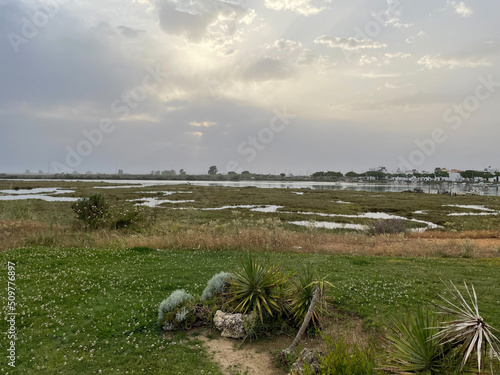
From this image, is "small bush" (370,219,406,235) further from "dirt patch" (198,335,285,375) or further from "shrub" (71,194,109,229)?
"dirt patch" (198,335,285,375)

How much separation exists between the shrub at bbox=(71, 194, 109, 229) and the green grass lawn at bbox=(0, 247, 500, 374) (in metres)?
7.71

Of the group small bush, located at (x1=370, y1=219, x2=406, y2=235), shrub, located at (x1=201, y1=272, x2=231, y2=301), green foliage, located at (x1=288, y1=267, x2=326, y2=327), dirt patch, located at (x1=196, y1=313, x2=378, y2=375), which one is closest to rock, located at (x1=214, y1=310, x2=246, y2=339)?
dirt patch, located at (x1=196, y1=313, x2=378, y2=375)

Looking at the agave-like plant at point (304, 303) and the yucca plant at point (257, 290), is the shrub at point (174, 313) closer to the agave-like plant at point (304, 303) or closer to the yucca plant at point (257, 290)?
the yucca plant at point (257, 290)

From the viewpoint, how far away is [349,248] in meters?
18.2

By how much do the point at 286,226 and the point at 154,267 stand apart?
21747 mm

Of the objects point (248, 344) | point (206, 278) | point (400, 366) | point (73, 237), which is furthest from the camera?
point (73, 237)

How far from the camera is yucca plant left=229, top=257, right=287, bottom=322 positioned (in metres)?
7.30

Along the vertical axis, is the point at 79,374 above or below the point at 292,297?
below

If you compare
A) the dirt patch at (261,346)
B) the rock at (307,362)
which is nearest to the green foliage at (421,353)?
the dirt patch at (261,346)

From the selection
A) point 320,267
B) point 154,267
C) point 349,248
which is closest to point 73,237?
point 154,267

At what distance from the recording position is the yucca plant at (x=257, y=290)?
730 centimetres

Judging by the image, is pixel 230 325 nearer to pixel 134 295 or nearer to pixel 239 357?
pixel 239 357

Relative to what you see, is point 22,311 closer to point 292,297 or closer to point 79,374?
point 79,374

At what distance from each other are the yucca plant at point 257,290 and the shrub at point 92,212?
1650 cm
